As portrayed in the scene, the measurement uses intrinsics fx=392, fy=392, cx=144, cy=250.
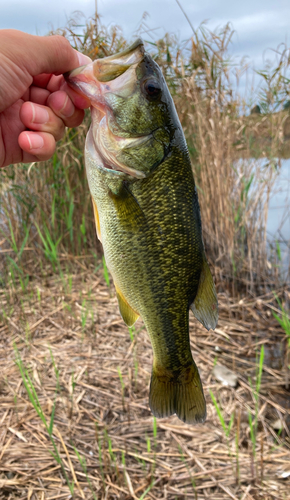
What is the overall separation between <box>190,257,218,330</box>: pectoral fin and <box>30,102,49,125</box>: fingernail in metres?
0.86

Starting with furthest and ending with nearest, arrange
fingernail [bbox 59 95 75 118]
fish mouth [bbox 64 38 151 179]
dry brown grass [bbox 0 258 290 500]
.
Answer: dry brown grass [bbox 0 258 290 500] → fingernail [bbox 59 95 75 118] → fish mouth [bbox 64 38 151 179]

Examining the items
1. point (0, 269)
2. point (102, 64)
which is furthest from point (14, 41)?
point (0, 269)

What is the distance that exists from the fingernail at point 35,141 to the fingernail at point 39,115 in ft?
0.19

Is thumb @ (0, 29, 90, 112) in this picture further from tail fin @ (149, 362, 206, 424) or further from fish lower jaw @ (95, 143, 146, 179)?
tail fin @ (149, 362, 206, 424)

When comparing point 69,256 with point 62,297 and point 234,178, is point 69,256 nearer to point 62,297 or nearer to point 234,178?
point 62,297

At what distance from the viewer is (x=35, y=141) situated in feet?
5.10

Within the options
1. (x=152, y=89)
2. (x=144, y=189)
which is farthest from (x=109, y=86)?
(x=144, y=189)

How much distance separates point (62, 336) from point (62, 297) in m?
0.45

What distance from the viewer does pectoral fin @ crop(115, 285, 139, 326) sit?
4.53 ft

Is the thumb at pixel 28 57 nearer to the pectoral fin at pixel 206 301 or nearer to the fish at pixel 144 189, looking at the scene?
the fish at pixel 144 189

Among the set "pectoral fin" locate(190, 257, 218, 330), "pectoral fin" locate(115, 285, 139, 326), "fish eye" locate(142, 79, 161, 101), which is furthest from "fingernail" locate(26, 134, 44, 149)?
Answer: "pectoral fin" locate(190, 257, 218, 330)

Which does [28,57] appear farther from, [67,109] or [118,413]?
[118,413]

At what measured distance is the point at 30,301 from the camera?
12.4 feet

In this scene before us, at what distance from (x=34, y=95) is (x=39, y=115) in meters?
0.16
